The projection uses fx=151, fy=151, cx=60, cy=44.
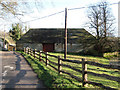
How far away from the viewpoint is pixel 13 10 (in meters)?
14.7

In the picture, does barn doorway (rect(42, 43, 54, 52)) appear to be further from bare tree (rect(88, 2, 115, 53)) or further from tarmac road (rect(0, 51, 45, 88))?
tarmac road (rect(0, 51, 45, 88))

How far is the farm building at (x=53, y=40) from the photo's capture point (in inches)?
1406

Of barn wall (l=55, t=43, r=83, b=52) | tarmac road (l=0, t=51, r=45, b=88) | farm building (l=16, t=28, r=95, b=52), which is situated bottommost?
tarmac road (l=0, t=51, r=45, b=88)

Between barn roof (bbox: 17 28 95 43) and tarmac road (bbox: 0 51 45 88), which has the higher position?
barn roof (bbox: 17 28 95 43)

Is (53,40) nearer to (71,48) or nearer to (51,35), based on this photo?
(51,35)

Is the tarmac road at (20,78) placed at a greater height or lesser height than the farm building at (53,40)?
lesser

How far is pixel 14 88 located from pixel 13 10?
10707mm

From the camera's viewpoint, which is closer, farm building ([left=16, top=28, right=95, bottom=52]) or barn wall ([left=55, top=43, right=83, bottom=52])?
farm building ([left=16, top=28, right=95, bottom=52])

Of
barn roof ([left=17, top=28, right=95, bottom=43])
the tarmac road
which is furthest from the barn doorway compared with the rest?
the tarmac road

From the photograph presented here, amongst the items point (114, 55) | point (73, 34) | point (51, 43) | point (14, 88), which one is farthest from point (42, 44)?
point (14, 88)

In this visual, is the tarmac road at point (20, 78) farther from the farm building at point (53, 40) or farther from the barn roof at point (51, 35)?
the barn roof at point (51, 35)

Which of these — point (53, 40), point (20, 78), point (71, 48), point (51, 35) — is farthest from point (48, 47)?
point (20, 78)

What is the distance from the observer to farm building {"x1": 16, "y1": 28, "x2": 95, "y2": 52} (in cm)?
3572

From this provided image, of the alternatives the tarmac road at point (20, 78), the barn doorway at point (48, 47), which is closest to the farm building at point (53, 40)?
the barn doorway at point (48, 47)
